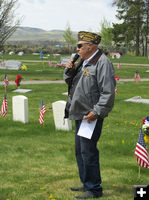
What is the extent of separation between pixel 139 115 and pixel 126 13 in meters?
62.0

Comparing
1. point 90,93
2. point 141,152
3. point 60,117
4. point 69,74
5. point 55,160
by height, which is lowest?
point 55,160

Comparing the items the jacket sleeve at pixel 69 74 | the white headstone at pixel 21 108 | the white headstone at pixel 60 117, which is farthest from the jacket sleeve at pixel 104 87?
the white headstone at pixel 21 108

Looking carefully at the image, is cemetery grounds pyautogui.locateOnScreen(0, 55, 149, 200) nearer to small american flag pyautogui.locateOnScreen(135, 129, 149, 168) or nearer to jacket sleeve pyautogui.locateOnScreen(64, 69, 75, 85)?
small american flag pyautogui.locateOnScreen(135, 129, 149, 168)

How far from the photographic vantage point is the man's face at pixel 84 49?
4867 millimetres

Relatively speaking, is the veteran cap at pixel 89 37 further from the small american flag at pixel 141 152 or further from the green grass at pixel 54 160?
the green grass at pixel 54 160

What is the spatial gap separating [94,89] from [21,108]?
6.18 metres

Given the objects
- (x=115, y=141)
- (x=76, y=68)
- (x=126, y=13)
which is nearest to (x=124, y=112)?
(x=115, y=141)

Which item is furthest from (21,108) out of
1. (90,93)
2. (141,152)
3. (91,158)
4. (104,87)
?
(104,87)

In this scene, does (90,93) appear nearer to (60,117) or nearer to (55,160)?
(55,160)

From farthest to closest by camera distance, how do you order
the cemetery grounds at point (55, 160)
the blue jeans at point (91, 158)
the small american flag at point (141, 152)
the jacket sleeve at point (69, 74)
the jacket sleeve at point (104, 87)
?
1. the small american flag at point (141, 152)
2. the cemetery grounds at point (55, 160)
3. the jacket sleeve at point (69, 74)
4. the blue jeans at point (91, 158)
5. the jacket sleeve at point (104, 87)

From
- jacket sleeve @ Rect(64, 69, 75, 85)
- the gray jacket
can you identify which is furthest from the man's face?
jacket sleeve @ Rect(64, 69, 75, 85)

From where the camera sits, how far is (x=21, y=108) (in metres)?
10.7

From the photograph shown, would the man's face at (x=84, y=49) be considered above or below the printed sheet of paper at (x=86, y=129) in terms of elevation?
above

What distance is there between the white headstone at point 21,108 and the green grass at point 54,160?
8.5 inches
